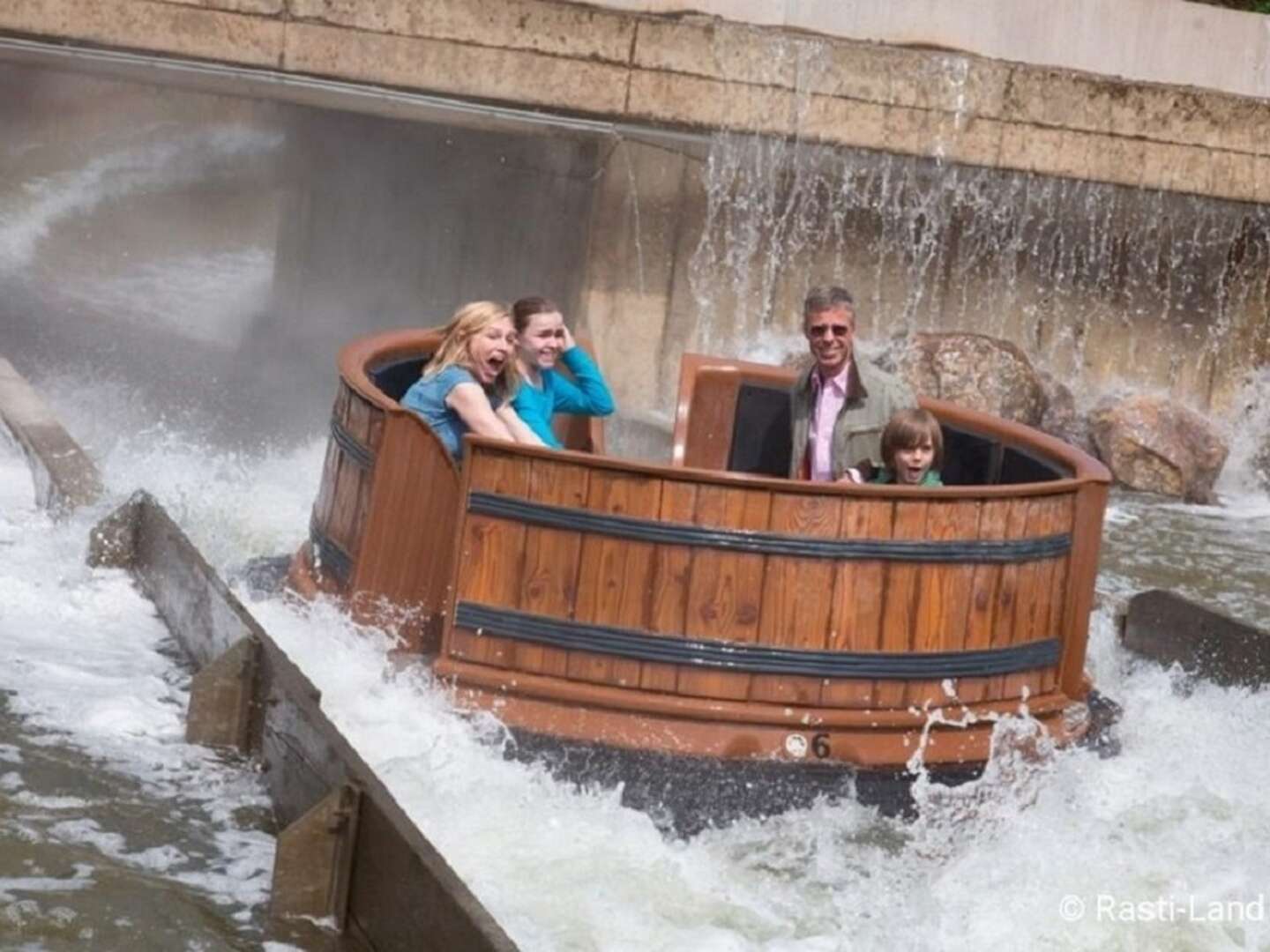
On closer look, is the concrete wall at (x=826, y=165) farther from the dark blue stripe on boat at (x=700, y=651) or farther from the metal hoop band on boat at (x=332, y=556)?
the dark blue stripe on boat at (x=700, y=651)

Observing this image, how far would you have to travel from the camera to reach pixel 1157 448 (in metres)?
13.8

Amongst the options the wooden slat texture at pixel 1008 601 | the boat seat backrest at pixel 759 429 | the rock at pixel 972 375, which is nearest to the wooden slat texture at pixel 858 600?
the wooden slat texture at pixel 1008 601

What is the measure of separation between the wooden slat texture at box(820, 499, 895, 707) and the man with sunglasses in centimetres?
76

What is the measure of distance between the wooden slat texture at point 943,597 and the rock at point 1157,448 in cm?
751

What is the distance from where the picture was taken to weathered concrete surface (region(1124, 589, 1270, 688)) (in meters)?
7.76

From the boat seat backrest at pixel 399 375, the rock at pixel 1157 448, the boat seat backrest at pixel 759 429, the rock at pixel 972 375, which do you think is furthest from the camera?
the rock at pixel 1157 448

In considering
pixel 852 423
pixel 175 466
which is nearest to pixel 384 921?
pixel 852 423

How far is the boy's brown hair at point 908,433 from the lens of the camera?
6.61m

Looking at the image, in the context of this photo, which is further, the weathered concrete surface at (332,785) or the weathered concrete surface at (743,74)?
the weathered concrete surface at (743,74)

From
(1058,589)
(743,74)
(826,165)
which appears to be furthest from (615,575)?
(826,165)

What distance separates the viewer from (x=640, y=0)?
44.0ft

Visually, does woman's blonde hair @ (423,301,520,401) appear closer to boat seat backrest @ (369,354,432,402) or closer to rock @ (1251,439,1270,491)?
boat seat backrest @ (369,354,432,402)

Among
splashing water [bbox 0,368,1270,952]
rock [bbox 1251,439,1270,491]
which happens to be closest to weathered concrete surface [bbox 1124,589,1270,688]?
splashing water [bbox 0,368,1270,952]

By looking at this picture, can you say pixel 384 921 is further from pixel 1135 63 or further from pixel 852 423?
pixel 1135 63
